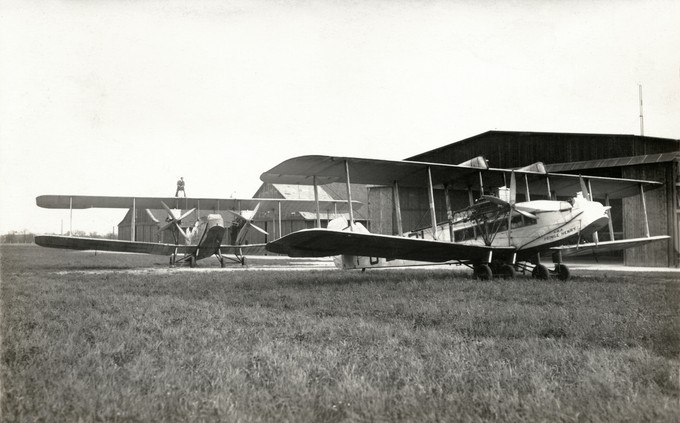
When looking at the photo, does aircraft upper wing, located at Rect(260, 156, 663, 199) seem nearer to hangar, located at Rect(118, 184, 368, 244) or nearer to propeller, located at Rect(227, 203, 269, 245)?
propeller, located at Rect(227, 203, 269, 245)

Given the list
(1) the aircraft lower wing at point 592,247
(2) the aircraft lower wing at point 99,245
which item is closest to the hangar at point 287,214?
(2) the aircraft lower wing at point 99,245

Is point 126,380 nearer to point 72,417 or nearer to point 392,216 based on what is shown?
point 72,417

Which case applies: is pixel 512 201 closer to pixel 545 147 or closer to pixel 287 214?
pixel 545 147

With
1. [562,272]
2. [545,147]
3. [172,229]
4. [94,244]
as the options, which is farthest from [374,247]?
[545,147]

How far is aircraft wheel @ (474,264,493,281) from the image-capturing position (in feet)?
36.1

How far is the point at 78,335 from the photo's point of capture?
16.1 ft

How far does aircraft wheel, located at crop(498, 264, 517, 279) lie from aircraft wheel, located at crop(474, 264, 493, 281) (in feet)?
1.61

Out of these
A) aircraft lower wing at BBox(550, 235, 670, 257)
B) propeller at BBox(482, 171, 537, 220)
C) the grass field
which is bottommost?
the grass field

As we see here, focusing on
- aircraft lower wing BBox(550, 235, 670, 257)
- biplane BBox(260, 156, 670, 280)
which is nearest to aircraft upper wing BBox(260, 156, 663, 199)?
biplane BBox(260, 156, 670, 280)

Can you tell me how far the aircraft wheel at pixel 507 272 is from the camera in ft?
36.5

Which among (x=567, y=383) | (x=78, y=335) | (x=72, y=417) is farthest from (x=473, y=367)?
(x=78, y=335)

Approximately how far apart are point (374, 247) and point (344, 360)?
660cm

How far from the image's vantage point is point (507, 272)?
36.9 feet

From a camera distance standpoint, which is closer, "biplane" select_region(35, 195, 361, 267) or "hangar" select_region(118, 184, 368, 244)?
"biplane" select_region(35, 195, 361, 267)
